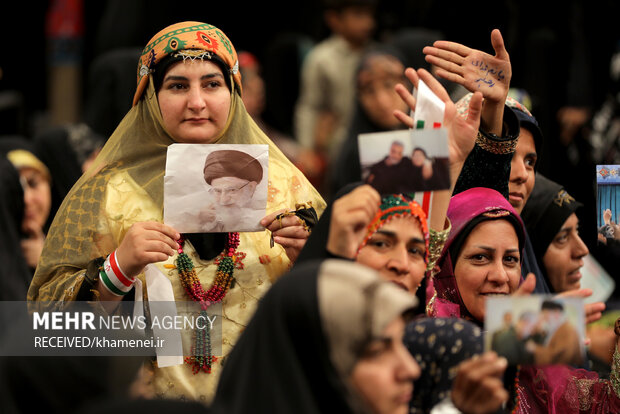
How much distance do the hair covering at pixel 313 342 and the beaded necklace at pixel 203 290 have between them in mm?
1178

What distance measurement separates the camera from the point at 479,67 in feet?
13.6

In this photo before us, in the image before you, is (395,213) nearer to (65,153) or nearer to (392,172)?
(392,172)

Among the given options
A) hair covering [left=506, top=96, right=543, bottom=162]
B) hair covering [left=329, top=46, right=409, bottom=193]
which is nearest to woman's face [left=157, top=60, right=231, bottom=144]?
hair covering [left=506, top=96, right=543, bottom=162]

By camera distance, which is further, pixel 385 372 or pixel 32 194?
pixel 32 194

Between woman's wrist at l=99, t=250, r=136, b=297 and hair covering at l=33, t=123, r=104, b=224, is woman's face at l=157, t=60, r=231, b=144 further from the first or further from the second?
hair covering at l=33, t=123, r=104, b=224

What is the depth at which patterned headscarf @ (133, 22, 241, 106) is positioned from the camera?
4.19m

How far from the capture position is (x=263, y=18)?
35.2ft

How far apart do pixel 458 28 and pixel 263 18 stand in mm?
3075

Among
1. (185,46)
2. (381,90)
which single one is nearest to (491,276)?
(185,46)

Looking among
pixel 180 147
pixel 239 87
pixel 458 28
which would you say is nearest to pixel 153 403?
pixel 180 147

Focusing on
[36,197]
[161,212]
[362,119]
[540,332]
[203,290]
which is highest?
[362,119]

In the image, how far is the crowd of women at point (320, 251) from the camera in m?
2.89

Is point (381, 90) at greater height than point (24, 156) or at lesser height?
greater

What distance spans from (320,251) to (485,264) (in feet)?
2.88
